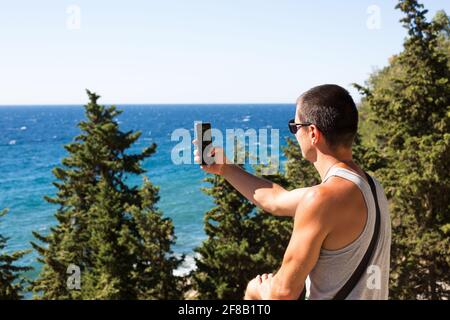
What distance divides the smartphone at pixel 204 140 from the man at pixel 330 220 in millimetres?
721

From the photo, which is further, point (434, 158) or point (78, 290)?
point (78, 290)

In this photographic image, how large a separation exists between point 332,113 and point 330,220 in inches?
23.1

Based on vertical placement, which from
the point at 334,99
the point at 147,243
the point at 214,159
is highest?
the point at 334,99

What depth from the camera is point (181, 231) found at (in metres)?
53.1

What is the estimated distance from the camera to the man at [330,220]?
7.22 ft

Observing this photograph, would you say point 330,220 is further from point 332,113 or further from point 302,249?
point 332,113

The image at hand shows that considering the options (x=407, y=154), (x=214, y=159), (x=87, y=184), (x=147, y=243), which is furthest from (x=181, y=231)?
(x=214, y=159)

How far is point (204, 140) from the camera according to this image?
3170 millimetres

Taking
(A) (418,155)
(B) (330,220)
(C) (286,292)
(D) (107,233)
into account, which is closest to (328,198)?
(B) (330,220)

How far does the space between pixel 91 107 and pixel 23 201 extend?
53542 millimetres

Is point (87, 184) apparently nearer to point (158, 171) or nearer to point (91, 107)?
point (91, 107)

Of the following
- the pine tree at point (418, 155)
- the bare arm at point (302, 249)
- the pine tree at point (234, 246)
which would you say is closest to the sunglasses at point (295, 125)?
the bare arm at point (302, 249)

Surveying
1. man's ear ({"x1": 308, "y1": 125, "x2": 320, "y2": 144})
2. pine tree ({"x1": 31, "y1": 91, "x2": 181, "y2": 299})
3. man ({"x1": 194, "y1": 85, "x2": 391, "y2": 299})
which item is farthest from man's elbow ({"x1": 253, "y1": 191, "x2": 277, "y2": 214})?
pine tree ({"x1": 31, "y1": 91, "x2": 181, "y2": 299})
